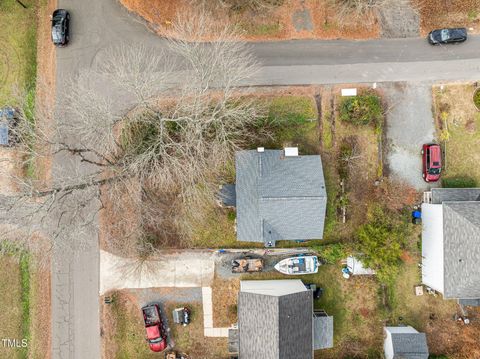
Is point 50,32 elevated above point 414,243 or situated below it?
above

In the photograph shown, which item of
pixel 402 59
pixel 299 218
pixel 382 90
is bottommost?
pixel 299 218

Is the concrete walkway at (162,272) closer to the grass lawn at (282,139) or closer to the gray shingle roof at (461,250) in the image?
the grass lawn at (282,139)

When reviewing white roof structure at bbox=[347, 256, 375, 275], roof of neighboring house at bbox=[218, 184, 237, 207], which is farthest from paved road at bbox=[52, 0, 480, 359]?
white roof structure at bbox=[347, 256, 375, 275]

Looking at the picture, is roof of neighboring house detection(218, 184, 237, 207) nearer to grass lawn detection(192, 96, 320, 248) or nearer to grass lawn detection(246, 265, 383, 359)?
grass lawn detection(192, 96, 320, 248)

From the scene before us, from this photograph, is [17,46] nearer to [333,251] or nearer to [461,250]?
[333,251]

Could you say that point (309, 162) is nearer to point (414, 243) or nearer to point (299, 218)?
point (299, 218)

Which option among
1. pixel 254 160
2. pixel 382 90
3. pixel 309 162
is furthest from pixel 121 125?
pixel 382 90
